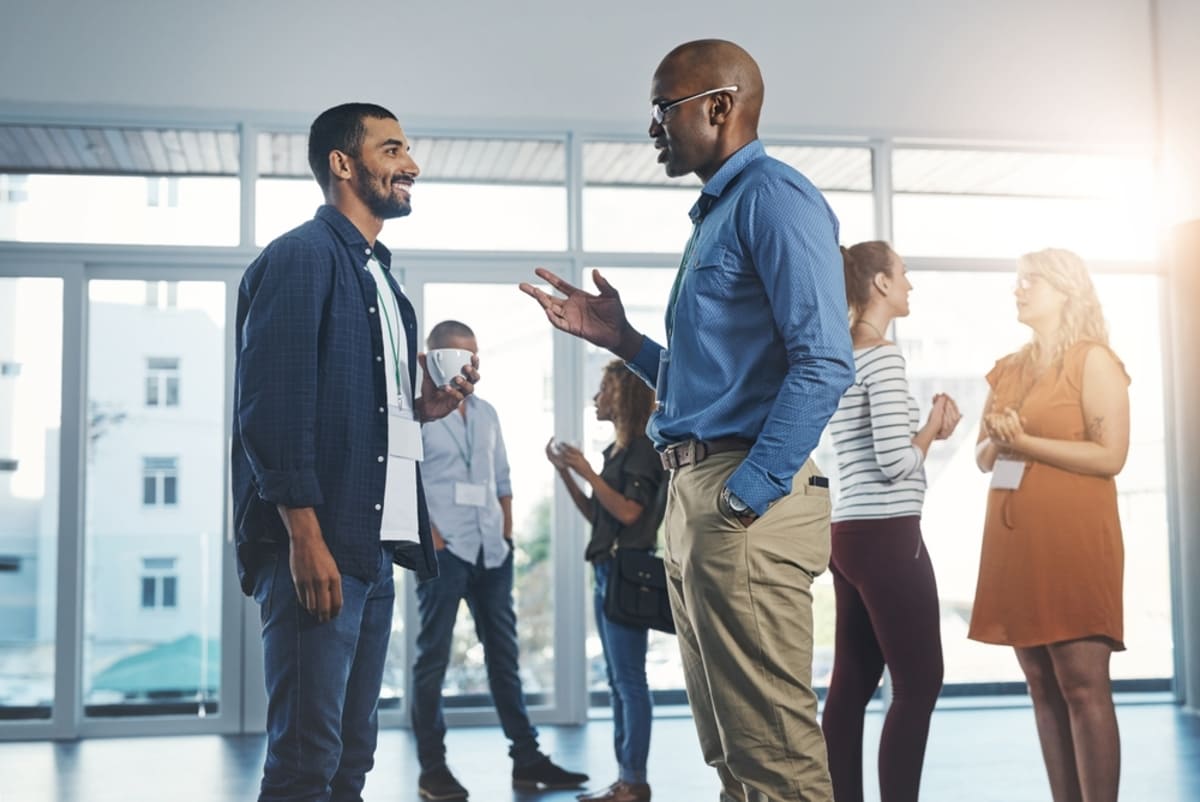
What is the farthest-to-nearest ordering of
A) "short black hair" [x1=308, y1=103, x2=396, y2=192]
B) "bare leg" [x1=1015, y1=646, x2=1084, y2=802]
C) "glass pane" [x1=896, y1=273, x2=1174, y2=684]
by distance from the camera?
"glass pane" [x1=896, y1=273, x2=1174, y2=684] < "bare leg" [x1=1015, y1=646, x2=1084, y2=802] < "short black hair" [x1=308, y1=103, x2=396, y2=192]

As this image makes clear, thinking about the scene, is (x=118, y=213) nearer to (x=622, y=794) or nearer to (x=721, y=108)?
(x=622, y=794)

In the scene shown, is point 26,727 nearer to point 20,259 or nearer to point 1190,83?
point 20,259

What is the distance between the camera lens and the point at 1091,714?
9.09ft

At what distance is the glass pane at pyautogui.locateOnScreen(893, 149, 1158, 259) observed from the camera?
6.33m

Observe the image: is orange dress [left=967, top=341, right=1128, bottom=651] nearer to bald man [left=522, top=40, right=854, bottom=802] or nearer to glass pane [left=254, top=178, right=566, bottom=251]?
bald man [left=522, top=40, right=854, bottom=802]

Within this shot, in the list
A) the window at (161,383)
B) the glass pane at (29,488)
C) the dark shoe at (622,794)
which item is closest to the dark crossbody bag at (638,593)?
the dark shoe at (622,794)

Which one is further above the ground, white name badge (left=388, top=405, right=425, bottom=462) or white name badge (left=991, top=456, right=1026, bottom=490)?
white name badge (left=388, top=405, right=425, bottom=462)

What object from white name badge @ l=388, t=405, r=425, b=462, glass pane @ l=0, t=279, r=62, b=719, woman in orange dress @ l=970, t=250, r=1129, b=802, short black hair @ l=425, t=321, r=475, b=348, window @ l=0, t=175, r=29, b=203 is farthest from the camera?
window @ l=0, t=175, r=29, b=203

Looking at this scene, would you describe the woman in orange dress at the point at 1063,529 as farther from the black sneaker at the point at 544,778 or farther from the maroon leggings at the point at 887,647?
the black sneaker at the point at 544,778

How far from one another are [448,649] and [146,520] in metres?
2.18

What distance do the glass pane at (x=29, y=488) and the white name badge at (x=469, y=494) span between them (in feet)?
7.77

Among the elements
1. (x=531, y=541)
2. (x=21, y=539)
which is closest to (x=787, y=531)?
(x=531, y=541)

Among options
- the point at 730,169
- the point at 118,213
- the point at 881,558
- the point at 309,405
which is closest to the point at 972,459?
the point at 881,558

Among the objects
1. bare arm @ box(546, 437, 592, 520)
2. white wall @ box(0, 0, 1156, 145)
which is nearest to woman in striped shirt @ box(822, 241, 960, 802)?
bare arm @ box(546, 437, 592, 520)
